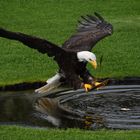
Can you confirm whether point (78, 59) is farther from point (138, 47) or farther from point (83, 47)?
point (138, 47)

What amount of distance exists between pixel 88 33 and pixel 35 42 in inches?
82.7

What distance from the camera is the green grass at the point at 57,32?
17.1 metres

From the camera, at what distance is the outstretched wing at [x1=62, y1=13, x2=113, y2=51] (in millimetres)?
13531

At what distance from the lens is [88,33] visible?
14.0m

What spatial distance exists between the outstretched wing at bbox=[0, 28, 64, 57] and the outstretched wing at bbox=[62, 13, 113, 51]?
2.90 ft

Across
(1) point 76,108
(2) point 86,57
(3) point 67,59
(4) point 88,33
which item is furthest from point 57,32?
(2) point 86,57

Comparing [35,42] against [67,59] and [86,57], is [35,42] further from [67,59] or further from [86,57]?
[86,57]

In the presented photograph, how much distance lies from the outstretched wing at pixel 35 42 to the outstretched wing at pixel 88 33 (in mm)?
884

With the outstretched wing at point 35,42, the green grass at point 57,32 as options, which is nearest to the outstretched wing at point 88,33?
the outstretched wing at point 35,42

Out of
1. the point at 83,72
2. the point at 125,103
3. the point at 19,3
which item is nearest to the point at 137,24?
the point at 19,3

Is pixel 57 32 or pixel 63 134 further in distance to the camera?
pixel 57 32

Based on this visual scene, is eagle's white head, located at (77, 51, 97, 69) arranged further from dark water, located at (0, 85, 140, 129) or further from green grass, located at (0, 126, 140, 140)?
dark water, located at (0, 85, 140, 129)

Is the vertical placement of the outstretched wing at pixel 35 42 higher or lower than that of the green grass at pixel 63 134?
higher

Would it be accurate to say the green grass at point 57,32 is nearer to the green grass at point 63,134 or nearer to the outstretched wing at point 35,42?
the green grass at point 63,134
